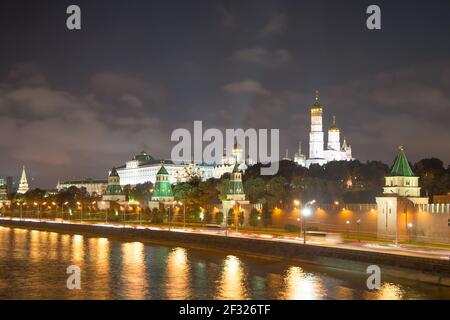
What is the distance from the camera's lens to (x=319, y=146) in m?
154

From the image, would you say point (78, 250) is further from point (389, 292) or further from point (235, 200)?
point (389, 292)

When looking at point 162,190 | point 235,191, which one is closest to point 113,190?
point 162,190

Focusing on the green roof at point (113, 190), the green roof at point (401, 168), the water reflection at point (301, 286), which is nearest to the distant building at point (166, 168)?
the green roof at point (113, 190)

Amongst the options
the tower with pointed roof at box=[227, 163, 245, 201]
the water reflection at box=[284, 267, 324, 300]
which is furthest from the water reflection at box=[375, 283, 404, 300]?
the tower with pointed roof at box=[227, 163, 245, 201]

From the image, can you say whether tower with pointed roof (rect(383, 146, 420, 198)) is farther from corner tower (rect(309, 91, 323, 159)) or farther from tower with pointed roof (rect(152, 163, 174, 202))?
corner tower (rect(309, 91, 323, 159))

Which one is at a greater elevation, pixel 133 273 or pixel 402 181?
pixel 402 181

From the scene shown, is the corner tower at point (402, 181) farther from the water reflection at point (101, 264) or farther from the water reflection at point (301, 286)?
the water reflection at point (101, 264)

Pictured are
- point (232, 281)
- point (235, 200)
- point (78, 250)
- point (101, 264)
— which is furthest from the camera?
point (235, 200)

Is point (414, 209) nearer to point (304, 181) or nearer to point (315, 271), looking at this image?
point (315, 271)

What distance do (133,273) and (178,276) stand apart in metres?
2.69

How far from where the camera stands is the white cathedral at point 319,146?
501 feet

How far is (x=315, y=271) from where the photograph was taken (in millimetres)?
33062
